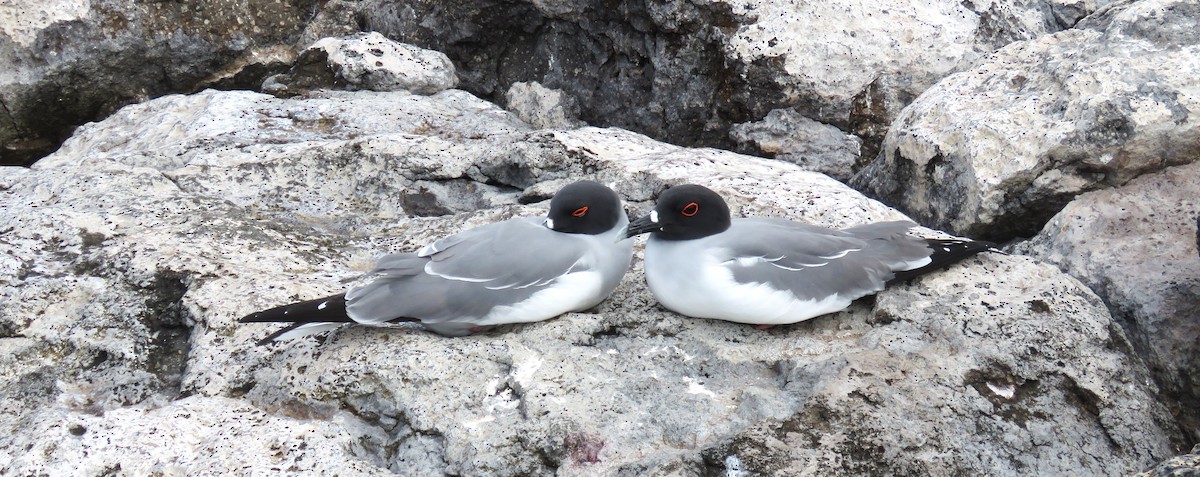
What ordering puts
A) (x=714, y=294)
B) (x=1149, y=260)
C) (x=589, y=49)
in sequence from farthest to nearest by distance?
(x=589, y=49) → (x=1149, y=260) → (x=714, y=294)

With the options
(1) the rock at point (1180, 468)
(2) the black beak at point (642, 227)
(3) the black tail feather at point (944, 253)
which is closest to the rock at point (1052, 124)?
(3) the black tail feather at point (944, 253)

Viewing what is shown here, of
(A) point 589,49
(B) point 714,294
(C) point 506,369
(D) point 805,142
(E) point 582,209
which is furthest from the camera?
(A) point 589,49

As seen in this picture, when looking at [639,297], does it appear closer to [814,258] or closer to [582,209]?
[582,209]

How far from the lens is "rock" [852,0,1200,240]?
512 centimetres

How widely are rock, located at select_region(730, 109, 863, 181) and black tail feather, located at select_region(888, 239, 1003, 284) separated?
2.22 meters

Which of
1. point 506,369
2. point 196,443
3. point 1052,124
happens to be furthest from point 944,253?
point 196,443

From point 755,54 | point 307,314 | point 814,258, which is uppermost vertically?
point 755,54

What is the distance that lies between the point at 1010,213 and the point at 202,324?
408cm

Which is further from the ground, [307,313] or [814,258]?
[814,258]

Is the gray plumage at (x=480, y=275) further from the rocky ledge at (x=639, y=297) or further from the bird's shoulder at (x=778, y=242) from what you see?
the bird's shoulder at (x=778, y=242)

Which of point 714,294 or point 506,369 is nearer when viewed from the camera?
point 506,369

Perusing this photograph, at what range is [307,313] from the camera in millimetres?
4035

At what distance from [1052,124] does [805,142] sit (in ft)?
6.36

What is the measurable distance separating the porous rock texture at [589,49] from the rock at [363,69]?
56 centimetres
